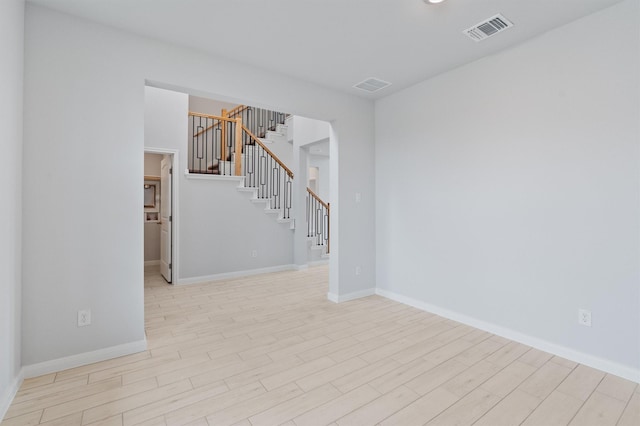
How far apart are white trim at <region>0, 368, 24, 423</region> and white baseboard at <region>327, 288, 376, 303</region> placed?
2.96 m

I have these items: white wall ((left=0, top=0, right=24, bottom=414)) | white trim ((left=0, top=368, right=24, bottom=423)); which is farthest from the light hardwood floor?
white wall ((left=0, top=0, right=24, bottom=414))

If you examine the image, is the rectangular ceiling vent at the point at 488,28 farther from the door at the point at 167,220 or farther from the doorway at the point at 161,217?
the door at the point at 167,220

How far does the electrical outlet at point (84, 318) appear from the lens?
2443 millimetres

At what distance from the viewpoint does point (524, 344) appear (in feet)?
9.22

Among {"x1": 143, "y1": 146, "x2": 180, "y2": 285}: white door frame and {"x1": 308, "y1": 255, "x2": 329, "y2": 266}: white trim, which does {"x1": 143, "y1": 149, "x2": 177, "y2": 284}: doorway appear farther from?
{"x1": 308, "y1": 255, "x2": 329, "y2": 266}: white trim

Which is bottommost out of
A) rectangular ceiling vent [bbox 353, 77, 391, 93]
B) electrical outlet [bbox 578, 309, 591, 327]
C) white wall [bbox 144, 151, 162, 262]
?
electrical outlet [bbox 578, 309, 591, 327]

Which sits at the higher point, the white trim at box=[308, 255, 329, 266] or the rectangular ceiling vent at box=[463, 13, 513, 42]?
the rectangular ceiling vent at box=[463, 13, 513, 42]

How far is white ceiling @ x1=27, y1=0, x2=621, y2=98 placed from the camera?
2.33 m

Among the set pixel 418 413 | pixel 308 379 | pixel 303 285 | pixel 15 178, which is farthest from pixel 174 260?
pixel 418 413

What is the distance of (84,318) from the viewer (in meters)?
2.46

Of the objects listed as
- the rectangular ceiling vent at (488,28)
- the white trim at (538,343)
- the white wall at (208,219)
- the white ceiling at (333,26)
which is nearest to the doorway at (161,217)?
the white wall at (208,219)

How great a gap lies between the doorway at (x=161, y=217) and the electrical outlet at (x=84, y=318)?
8.01 ft

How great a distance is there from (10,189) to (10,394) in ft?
4.28

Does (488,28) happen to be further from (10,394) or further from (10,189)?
(10,394)
